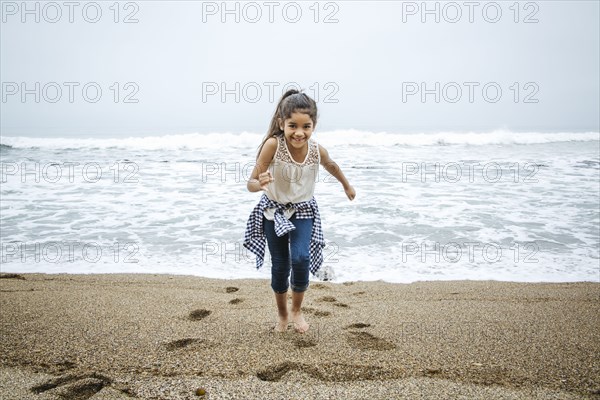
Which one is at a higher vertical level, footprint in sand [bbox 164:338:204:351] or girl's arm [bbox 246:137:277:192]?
girl's arm [bbox 246:137:277:192]

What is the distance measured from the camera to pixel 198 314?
10.8 ft

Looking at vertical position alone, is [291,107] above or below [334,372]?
above

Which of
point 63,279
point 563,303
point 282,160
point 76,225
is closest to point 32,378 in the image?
point 282,160

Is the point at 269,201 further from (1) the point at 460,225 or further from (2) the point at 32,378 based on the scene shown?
(1) the point at 460,225

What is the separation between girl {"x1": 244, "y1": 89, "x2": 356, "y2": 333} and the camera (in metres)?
2.72

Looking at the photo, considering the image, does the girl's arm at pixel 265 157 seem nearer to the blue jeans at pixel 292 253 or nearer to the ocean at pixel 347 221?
the blue jeans at pixel 292 253

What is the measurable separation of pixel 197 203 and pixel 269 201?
5.60 m

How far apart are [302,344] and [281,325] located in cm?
32

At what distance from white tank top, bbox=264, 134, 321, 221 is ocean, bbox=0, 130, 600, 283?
2044mm

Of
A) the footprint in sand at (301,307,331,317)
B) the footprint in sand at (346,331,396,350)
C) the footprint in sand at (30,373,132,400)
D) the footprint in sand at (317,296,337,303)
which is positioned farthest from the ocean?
the footprint in sand at (30,373,132,400)

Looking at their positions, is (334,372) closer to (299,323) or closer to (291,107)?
(299,323)

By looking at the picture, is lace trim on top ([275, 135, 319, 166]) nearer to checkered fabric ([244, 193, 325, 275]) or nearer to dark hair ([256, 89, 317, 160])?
dark hair ([256, 89, 317, 160])

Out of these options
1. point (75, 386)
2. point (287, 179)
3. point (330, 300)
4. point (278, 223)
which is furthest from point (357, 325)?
point (75, 386)

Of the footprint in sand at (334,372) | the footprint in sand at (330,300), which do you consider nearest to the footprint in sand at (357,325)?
the footprint in sand at (330,300)
